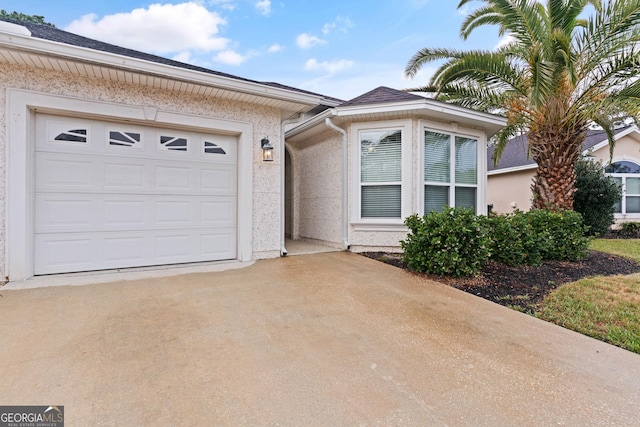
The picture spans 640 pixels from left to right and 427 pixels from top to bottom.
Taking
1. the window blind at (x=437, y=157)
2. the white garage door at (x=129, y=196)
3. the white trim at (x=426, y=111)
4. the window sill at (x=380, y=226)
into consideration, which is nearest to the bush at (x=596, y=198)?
the white trim at (x=426, y=111)

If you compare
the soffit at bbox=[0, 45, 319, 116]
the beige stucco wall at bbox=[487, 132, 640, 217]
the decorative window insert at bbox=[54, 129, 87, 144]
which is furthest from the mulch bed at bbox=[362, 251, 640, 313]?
the beige stucco wall at bbox=[487, 132, 640, 217]

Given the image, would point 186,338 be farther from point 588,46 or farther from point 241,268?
point 588,46

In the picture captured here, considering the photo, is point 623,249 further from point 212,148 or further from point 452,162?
point 212,148

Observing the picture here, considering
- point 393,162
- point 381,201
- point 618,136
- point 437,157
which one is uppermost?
point 618,136

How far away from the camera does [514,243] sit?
534 cm

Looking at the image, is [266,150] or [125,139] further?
[266,150]

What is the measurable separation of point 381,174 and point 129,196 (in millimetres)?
5040

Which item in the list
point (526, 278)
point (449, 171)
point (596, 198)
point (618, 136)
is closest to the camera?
point (526, 278)

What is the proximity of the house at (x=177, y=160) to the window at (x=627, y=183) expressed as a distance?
8.66m

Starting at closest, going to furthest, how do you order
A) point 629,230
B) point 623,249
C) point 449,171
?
point 449,171
point 623,249
point 629,230

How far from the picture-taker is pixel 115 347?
254cm

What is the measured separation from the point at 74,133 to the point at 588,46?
32.6 feet

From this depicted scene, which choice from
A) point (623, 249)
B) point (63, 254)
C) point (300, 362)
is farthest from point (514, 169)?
point (63, 254)

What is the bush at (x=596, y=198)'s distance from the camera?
10.2 m
